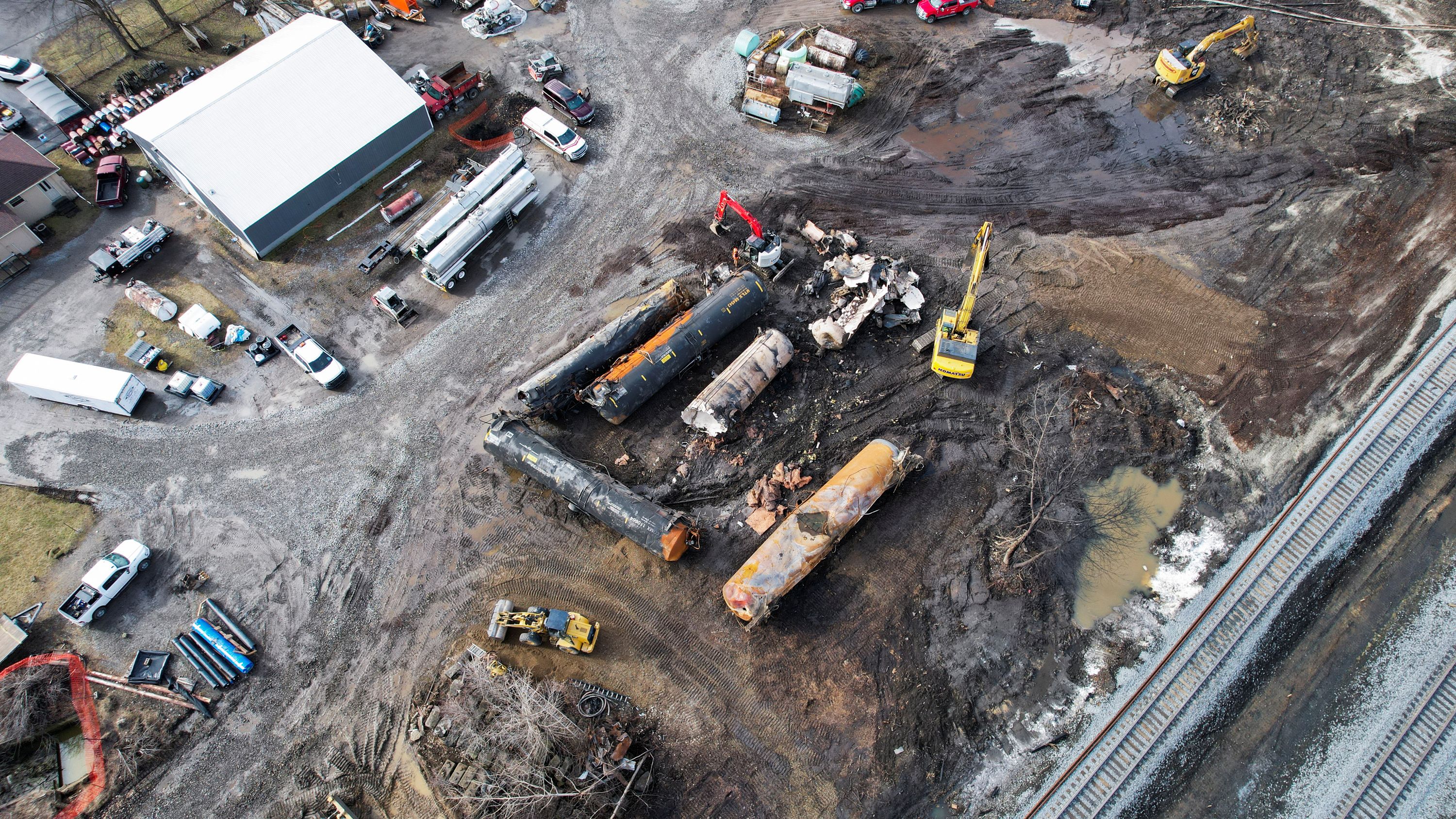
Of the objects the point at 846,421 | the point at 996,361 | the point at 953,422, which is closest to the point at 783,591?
the point at 846,421

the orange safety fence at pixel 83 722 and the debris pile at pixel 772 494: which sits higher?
the debris pile at pixel 772 494

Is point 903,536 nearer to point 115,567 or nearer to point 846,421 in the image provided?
point 846,421

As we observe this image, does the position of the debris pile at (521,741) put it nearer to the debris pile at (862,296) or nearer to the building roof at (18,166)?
the debris pile at (862,296)

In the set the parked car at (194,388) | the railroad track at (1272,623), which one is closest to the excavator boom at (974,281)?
the railroad track at (1272,623)

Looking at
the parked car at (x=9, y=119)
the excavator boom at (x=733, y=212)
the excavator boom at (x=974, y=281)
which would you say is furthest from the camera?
the parked car at (x=9, y=119)

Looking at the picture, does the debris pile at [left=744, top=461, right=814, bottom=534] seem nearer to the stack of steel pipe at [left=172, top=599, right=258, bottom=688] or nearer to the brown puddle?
the brown puddle

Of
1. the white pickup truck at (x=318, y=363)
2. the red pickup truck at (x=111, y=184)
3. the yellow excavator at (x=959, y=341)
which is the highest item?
the red pickup truck at (x=111, y=184)

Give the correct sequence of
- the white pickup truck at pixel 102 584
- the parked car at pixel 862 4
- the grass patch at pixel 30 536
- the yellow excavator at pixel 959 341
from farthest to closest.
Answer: the parked car at pixel 862 4, the yellow excavator at pixel 959 341, the grass patch at pixel 30 536, the white pickup truck at pixel 102 584

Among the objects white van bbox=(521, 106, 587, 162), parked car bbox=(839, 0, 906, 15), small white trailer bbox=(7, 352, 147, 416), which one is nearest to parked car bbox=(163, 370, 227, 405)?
small white trailer bbox=(7, 352, 147, 416)
